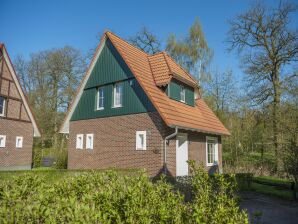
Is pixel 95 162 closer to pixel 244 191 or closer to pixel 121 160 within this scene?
pixel 121 160

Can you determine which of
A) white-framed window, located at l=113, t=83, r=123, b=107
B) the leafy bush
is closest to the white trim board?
white-framed window, located at l=113, t=83, r=123, b=107

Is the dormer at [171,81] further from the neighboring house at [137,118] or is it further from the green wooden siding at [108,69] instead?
the green wooden siding at [108,69]

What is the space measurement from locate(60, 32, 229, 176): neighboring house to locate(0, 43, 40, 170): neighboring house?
617 centimetres

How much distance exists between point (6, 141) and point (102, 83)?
10969 mm

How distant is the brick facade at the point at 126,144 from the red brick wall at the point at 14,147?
22.9 feet

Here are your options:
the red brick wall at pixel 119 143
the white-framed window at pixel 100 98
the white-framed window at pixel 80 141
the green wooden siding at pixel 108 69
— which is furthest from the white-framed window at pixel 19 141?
the white-framed window at pixel 100 98

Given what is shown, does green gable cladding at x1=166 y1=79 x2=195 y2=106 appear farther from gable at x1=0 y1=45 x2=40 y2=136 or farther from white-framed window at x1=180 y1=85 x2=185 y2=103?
gable at x1=0 y1=45 x2=40 y2=136

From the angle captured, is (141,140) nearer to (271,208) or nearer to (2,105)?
(271,208)

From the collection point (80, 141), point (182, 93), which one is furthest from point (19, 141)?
point (182, 93)

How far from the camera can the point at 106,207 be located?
11.8ft

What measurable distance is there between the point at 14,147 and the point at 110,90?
11866 millimetres

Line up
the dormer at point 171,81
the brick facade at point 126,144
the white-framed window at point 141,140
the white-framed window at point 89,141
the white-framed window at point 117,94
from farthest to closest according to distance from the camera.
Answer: the white-framed window at point 89,141, the white-framed window at point 117,94, the dormer at point 171,81, the white-framed window at point 141,140, the brick facade at point 126,144

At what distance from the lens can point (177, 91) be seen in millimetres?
15992

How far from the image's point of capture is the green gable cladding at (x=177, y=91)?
15281mm
